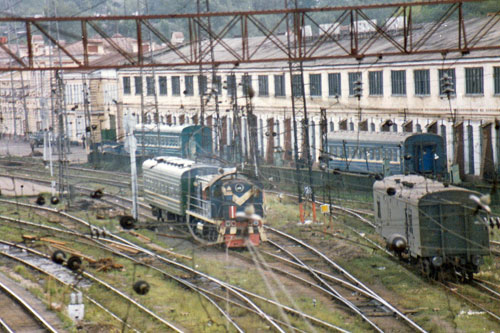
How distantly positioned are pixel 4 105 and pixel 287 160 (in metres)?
42.1

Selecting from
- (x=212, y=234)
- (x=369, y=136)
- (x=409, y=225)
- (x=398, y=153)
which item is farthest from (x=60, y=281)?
(x=369, y=136)

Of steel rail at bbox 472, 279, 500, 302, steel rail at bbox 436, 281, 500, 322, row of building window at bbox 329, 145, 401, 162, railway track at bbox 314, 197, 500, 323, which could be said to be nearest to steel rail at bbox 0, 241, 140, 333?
steel rail at bbox 436, 281, 500, 322

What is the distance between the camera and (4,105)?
279 feet

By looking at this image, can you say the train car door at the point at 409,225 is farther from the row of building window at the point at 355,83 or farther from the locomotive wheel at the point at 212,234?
the row of building window at the point at 355,83

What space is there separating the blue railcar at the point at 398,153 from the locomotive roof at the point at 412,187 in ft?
31.7

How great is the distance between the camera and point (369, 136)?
41.6 m

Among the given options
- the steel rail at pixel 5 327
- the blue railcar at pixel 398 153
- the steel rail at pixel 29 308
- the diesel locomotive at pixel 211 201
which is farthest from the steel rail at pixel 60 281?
the blue railcar at pixel 398 153

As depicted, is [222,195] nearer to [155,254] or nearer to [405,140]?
[155,254]

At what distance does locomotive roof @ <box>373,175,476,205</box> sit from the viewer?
23.1 meters

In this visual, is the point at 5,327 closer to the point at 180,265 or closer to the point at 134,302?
the point at 134,302

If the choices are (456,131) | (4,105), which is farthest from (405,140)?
(4,105)

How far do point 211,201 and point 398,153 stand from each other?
519 inches

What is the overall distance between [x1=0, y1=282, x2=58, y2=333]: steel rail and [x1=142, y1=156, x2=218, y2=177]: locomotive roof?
902cm

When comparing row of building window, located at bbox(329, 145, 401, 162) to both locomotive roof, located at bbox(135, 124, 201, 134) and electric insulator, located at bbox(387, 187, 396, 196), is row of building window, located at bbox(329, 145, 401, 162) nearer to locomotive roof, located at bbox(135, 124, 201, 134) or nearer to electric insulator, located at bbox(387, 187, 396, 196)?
locomotive roof, located at bbox(135, 124, 201, 134)
